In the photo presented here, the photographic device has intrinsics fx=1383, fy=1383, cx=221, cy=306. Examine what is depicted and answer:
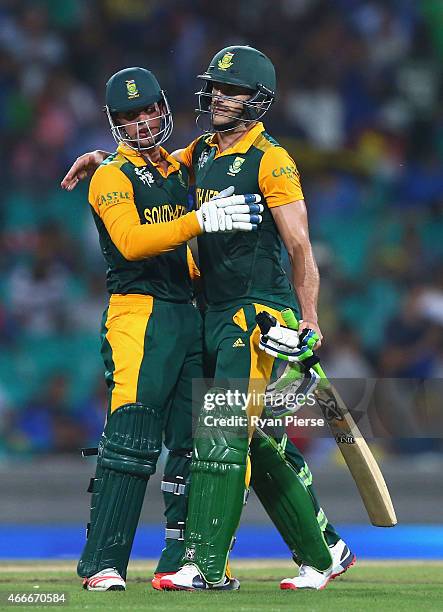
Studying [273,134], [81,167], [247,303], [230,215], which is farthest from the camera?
[273,134]

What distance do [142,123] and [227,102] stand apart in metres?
0.36

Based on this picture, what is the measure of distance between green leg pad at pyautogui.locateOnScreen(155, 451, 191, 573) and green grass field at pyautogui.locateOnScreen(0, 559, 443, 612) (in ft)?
0.54

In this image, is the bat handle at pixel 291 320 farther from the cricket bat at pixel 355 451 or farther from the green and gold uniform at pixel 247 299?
the cricket bat at pixel 355 451

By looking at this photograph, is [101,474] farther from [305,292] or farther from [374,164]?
[374,164]

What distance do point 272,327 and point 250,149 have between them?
75 centimetres

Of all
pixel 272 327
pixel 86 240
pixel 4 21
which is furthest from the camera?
pixel 4 21

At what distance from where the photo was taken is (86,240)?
11453mm

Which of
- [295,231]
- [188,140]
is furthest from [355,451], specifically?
[188,140]

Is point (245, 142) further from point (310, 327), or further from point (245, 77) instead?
point (310, 327)

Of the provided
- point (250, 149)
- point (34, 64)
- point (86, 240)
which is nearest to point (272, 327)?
point (250, 149)

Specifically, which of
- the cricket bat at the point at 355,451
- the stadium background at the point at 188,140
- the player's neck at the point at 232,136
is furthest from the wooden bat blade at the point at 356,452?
the stadium background at the point at 188,140

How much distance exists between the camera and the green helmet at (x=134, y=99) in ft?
18.5

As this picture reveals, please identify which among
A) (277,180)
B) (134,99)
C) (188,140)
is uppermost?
(134,99)

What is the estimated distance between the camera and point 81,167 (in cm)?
607
